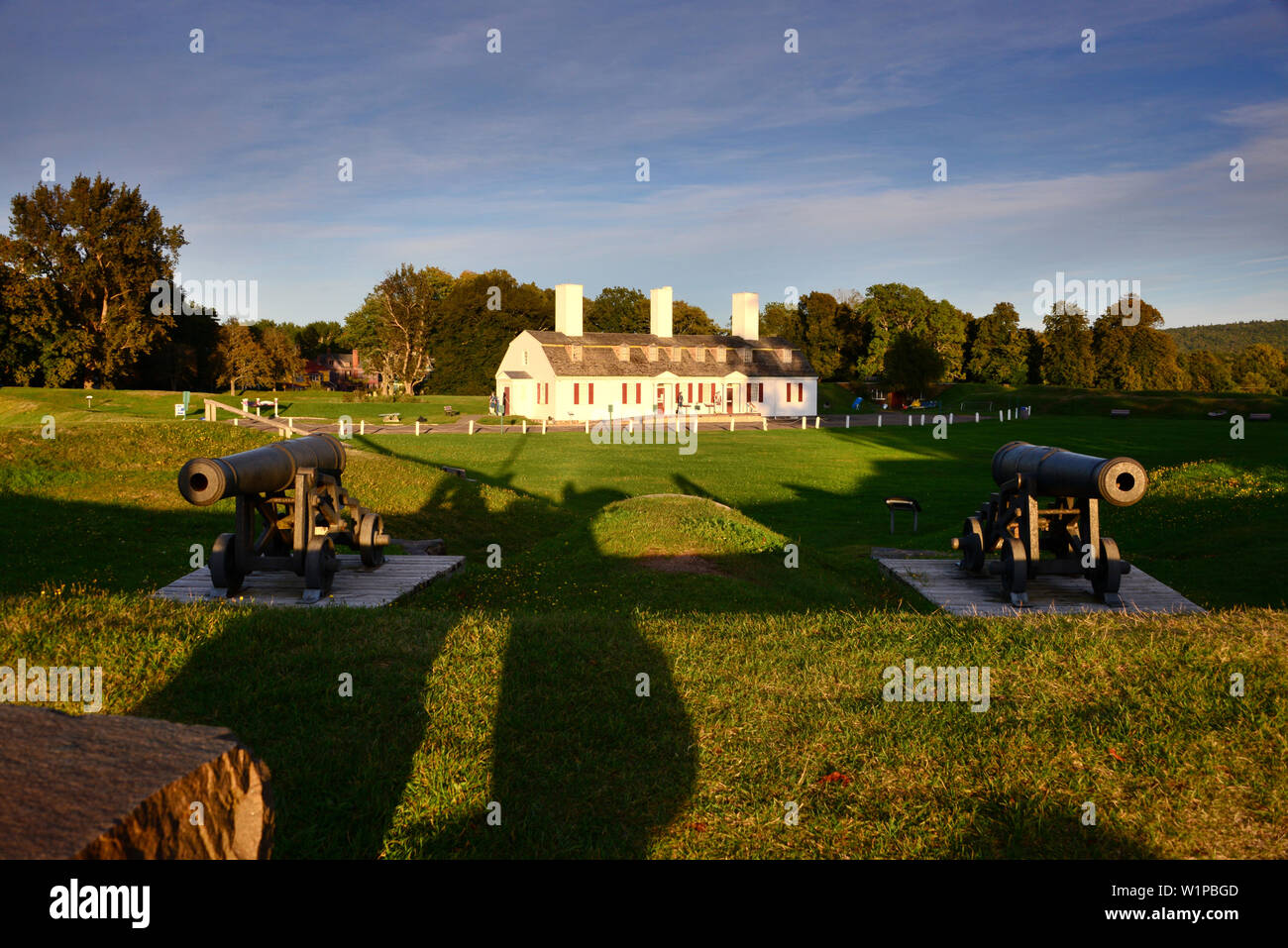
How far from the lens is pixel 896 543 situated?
19078mm

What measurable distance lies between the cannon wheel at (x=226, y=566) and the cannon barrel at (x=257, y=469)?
53cm

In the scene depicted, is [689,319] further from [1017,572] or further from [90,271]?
[1017,572]

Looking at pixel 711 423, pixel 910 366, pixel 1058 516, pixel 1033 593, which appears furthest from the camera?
pixel 910 366

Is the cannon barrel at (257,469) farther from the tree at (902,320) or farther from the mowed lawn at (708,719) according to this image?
the tree at (902,320)

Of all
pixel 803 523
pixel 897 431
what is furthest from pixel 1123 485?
pixel 897 431

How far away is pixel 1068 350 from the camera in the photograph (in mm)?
91938

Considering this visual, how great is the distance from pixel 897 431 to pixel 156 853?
175 feet

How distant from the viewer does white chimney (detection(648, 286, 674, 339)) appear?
73000 millimetres

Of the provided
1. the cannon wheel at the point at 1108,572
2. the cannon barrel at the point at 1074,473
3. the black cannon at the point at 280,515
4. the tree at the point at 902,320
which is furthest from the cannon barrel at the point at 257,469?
the tree at the point at 902,320

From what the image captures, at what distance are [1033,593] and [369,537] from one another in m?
9.03

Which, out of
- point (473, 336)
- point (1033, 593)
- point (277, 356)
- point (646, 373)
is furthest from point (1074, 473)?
point (473, 336)

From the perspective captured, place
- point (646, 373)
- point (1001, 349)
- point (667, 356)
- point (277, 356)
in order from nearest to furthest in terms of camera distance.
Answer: point (646, 373) < point (667, 356) < point (277, 356) < point (1001, 349)

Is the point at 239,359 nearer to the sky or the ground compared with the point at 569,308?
nearer to the ground

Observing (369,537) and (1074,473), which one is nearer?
(1074,473)
